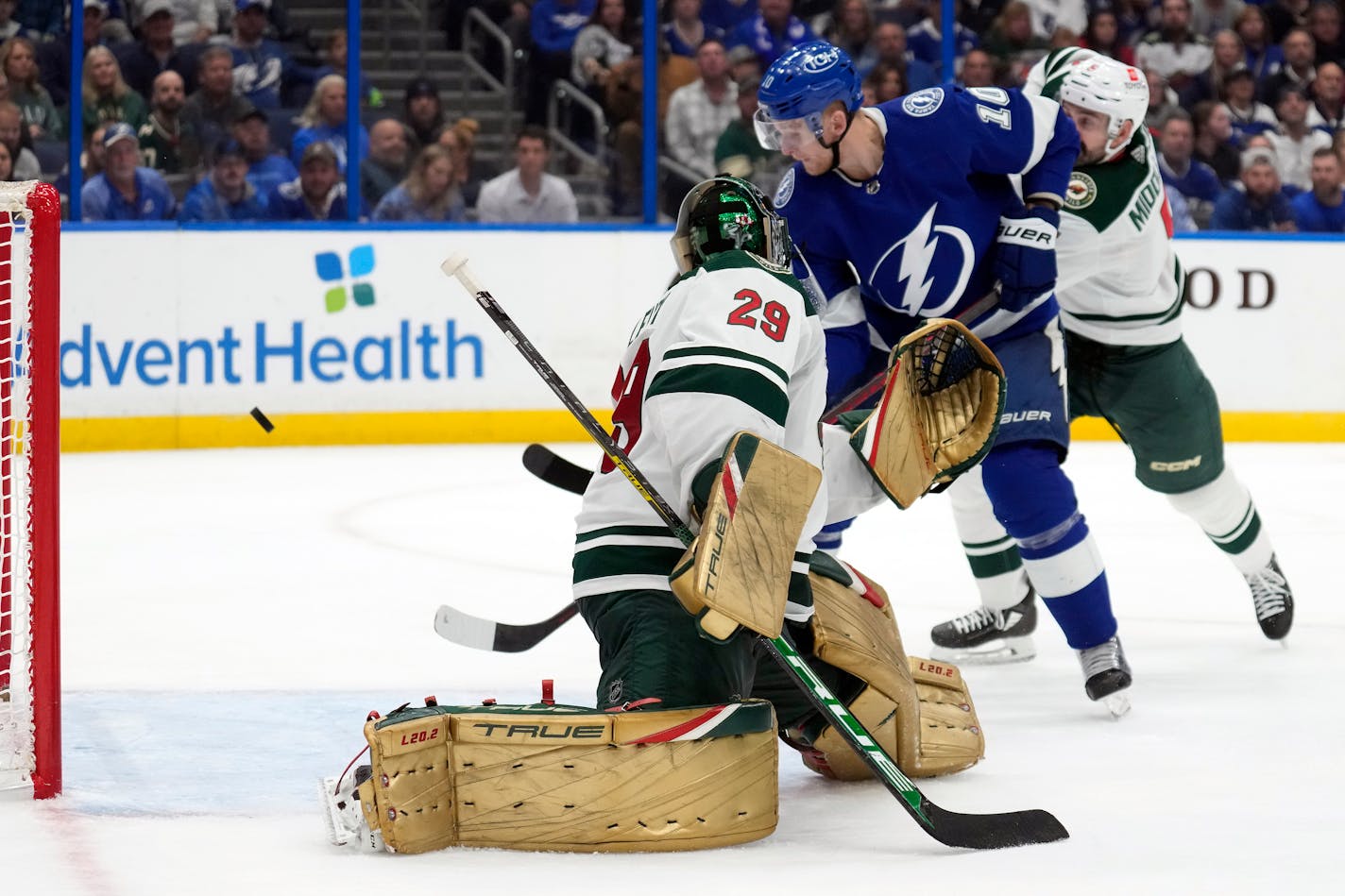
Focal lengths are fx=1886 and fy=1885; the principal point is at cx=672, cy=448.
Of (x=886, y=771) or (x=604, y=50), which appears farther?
(x=604, y=50)

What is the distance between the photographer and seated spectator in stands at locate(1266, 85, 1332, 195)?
7.89 meters

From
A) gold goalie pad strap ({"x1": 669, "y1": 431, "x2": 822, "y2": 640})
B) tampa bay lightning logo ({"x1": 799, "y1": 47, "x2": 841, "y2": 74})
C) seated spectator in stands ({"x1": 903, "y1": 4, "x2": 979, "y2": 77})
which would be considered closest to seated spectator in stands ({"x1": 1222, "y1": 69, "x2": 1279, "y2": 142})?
seated spectator in stands ({"x1": 903, "y1": 4, "x2": 979, "y2": 77})

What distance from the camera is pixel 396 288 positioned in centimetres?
722

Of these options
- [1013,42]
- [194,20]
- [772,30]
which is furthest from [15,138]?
[1013,42]

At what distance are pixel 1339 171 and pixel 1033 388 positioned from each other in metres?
5.33

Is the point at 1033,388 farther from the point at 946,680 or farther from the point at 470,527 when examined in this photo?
the point at 470,527

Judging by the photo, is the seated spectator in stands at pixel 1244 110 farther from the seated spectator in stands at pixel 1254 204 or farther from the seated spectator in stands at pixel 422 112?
the seated spectator in stands at pixel 422 112

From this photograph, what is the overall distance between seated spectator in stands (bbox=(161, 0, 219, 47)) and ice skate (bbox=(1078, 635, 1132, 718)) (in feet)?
17.1

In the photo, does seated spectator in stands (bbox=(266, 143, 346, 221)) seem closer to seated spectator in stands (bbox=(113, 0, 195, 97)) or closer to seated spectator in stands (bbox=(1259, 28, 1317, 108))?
seated spectator in stands (bbox=(113, 0, 195, 97))

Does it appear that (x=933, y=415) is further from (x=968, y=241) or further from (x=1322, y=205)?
A: (x=1322, y=205)

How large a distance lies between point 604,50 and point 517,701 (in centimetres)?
499

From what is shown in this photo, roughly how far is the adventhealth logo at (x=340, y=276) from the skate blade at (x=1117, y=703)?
458 centimetres

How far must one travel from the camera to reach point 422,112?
7473mm

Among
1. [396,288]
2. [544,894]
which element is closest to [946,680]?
[544,894]
